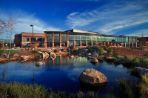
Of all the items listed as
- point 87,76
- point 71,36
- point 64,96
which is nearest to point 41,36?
point 71,36

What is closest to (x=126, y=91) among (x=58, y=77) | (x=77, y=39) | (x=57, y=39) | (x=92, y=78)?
(x=92, y=78)

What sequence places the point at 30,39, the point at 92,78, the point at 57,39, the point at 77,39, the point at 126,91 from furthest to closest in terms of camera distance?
1. the point at 77,39
2. the point at 57,39
3. the point at 30,39
4. the point at 92,78
5. the point at 126,91

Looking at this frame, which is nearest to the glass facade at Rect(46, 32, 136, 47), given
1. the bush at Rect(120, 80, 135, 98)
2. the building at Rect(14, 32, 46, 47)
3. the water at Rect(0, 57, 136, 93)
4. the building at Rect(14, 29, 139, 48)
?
the building at Rect(14, 29, 139, 48)

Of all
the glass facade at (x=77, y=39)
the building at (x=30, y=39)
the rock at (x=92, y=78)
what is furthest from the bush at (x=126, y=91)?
the glass facade at (x=77, y=39)

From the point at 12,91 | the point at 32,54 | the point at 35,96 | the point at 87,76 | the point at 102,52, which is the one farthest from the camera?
the point at 102,52

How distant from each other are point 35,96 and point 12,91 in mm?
1706

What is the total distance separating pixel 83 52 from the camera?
63094 millimetres

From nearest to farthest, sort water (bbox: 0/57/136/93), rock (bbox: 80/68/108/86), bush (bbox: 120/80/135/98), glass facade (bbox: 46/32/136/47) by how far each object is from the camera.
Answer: bush (bbox: 120/80/135/98)
water (bbox: 0/57/136/93)
rock (bbox: 80/68/108/86)
glass facade (bbox: 46/32/136/47)

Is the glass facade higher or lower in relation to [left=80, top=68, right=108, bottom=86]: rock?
higher

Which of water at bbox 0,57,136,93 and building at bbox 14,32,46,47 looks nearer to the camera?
water at bbox 0,57,136,93

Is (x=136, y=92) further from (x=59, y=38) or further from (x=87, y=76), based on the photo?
(x=59, y=38)

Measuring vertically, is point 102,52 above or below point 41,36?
below

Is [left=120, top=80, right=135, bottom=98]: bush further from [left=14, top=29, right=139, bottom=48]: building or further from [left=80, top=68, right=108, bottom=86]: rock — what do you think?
[left=14, top=29, right=139, bottom=48]: building

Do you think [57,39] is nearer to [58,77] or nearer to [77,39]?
[77,39]
